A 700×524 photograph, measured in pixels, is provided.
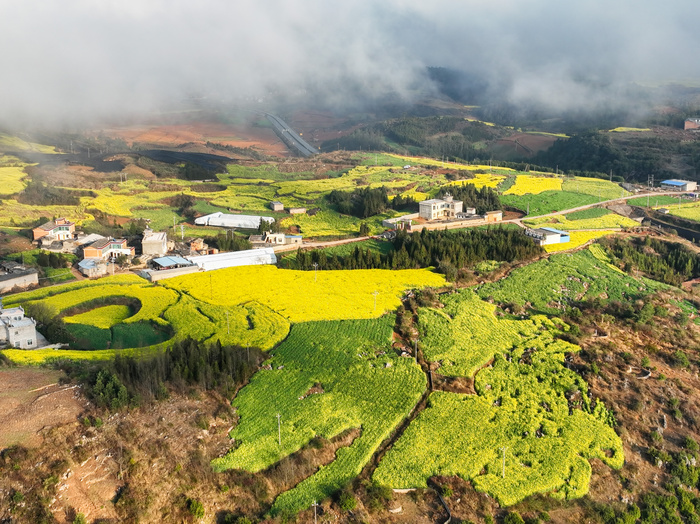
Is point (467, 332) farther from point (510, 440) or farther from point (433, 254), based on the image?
point (433, 254)

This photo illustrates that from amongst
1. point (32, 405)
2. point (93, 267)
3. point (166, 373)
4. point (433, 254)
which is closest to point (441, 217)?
point (433, 254)

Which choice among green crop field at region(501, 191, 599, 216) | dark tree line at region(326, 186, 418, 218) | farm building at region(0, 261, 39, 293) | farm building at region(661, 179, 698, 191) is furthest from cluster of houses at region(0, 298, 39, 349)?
farm building at region(661, 179, 698, 191)

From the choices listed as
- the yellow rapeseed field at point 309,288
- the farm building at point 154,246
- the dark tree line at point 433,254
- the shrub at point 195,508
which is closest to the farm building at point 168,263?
the yellow rapeseed field at point 309,288

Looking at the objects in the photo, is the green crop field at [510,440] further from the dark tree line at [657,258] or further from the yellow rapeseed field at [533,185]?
the yellow rapeseed field at [533,185]

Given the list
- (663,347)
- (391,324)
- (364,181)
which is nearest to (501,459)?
(391,324)

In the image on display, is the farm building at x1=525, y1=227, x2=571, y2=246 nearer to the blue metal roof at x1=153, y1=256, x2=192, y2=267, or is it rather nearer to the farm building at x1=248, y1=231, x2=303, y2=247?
the farm building at x1=248, y1=231, x2=303, y2=247

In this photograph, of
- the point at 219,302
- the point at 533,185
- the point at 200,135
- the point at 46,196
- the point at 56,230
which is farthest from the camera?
the point at 200,135
